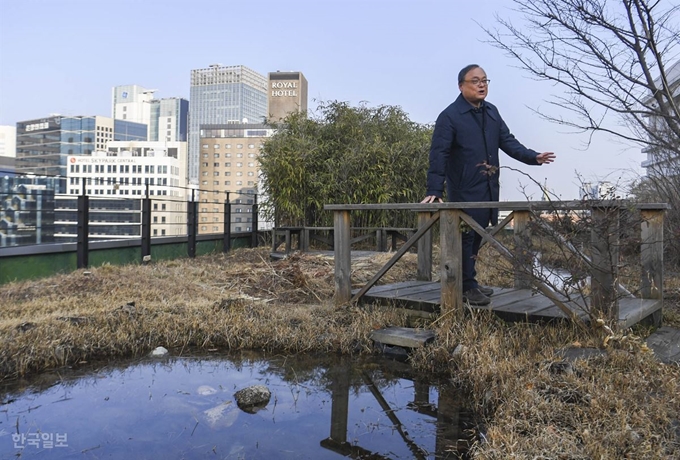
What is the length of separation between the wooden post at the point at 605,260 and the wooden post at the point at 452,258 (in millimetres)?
768

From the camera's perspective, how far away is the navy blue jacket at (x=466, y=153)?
10.8ft

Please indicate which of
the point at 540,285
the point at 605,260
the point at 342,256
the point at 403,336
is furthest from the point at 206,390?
the point at 605,260

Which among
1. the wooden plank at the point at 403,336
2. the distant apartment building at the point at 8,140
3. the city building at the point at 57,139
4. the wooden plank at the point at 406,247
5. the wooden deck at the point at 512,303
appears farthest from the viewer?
the city building at the point at 57,139

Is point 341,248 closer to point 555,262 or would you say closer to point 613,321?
point 555,262

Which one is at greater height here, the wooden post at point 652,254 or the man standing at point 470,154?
the man standing at point 470,154

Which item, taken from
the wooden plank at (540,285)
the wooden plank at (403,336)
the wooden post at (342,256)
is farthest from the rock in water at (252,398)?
the wooden plank at (540,285)

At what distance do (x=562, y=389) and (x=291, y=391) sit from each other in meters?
1.37

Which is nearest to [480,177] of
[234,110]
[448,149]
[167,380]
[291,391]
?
[448,149]

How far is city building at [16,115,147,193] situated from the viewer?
115562mm

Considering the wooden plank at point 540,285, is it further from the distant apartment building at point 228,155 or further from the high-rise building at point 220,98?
the high-rise building at point 220,98

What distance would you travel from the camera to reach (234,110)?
18475 cm

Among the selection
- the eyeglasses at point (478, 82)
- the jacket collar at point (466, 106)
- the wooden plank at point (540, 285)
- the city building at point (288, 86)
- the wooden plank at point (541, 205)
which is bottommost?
the wooden plank at point (540, 285)

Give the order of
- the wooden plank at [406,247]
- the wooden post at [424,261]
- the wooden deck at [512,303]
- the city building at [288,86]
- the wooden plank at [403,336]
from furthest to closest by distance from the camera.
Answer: the city building at [288,86]
the wooden post at [424,261]
the wooden plank at [406,247]
the wooden plank at [403,336]
the wooden deck at [512,303]

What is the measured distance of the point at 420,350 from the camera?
316 cm
